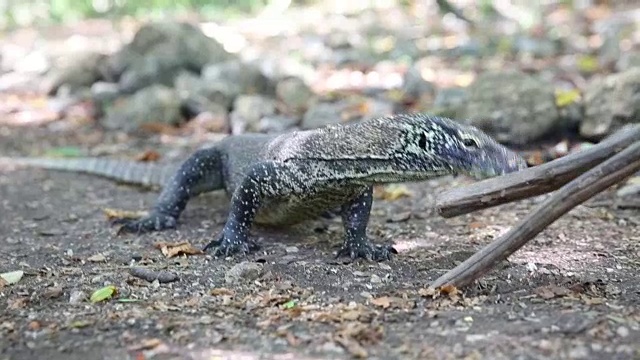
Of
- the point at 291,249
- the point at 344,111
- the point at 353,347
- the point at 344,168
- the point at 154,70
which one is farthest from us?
the point at 154,70

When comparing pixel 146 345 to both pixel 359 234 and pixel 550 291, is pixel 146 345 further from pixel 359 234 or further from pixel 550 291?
pixel 550 291

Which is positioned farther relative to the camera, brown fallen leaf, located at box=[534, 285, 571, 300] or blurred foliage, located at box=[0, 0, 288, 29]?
blurred foliage, located at box=[0, 0, 288, 29]

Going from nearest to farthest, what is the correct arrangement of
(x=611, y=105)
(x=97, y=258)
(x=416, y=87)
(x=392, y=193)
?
1. (x=97, y=258)
2. (x=392, y=193)
3. (x=611, y=105)
4. (x=416, y=87)

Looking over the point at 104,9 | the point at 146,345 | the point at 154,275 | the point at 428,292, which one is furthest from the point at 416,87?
the point at 104,9

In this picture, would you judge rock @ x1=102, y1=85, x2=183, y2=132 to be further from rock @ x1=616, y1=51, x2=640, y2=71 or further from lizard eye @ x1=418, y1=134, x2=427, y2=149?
lizard eye @ x1=418, y1=134, x2=427, y2=149

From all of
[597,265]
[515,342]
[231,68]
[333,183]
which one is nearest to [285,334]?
[515,342]

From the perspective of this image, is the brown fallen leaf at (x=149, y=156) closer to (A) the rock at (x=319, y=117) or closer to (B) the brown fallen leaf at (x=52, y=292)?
(A) the rock at (x=319, y=117)

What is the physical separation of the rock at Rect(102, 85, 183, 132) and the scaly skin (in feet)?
11.4

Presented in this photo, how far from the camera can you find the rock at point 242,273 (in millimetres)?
4285

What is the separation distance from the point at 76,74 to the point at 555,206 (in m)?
8.15

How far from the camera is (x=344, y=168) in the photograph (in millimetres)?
4484

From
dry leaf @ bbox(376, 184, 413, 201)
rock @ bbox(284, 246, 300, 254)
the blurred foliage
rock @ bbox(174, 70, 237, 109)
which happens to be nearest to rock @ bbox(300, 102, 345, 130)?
rock @ bbox(174, 70, 237, 109)

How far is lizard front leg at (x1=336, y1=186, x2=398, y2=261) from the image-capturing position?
465 cm

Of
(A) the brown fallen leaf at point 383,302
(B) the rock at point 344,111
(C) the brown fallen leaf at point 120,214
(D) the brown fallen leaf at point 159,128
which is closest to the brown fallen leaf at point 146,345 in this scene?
(A) the brown fallen leaf at point 383,302
